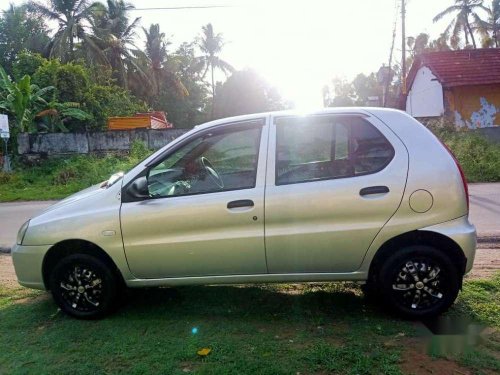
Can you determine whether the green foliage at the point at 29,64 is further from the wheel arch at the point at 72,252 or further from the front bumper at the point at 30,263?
the wheel arch at the point at 72,252

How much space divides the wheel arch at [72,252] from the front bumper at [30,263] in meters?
0.04

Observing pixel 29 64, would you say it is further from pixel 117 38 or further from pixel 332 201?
pixel 332 201

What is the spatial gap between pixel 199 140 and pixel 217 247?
0.99 m

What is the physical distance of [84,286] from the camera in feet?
13.2


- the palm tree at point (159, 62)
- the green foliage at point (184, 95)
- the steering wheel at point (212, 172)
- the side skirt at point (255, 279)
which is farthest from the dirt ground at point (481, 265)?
the green foliage at point (184, 95)

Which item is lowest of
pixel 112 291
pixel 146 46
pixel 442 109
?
pixel 112 291

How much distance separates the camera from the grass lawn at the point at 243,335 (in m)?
3.14

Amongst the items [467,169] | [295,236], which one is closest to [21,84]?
[467,169]

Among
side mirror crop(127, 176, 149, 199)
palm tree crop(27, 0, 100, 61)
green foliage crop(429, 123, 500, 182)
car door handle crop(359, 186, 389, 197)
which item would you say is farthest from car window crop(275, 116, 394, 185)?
palm tree crop(27, 0, 100, 61)

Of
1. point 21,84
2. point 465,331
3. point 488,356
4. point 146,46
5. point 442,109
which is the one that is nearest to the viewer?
point 488,356

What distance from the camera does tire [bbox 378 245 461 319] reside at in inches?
144

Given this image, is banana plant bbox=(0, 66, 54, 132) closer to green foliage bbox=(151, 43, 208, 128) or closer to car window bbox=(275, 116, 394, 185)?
car window bbox=(275, 116, 394, 185)

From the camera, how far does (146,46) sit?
38.7 meters

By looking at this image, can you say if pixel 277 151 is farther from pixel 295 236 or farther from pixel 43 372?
pixel 43 372
